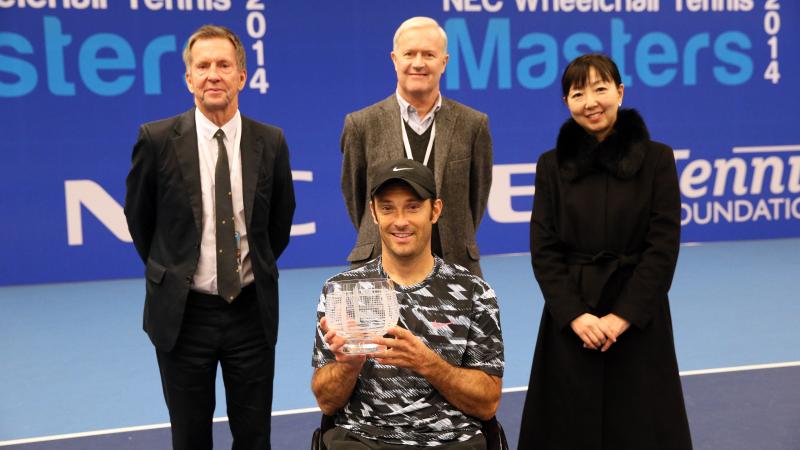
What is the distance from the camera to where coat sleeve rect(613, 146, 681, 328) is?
107 inches

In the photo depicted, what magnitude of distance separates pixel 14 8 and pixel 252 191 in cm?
551

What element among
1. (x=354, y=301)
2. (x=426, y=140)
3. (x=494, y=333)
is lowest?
(x=494, y=333)

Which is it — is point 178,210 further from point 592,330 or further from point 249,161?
point 592,330

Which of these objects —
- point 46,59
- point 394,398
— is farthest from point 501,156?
point 394,398

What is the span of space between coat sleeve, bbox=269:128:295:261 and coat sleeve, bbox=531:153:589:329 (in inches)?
Result: 34.1

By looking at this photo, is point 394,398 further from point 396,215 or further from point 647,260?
point 647,260

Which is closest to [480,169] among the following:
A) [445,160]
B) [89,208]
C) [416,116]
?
[445,160]

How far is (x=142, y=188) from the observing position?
2.90 metres

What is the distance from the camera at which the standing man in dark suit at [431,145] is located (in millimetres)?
3225

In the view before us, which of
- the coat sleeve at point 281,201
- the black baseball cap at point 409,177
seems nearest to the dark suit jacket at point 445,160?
the coat sleeve at point 281,201

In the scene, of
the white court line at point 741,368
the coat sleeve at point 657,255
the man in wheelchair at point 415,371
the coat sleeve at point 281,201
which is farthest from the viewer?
the white court line at point 741,368

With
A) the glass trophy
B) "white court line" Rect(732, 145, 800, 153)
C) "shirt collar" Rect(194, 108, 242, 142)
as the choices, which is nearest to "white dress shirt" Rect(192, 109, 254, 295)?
"shirt collar" Rect(194, 108, 242, 142)

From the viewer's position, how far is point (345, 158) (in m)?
3.50

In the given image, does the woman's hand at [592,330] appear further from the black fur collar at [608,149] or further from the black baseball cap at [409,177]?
the black baseball cap at [409,177]
